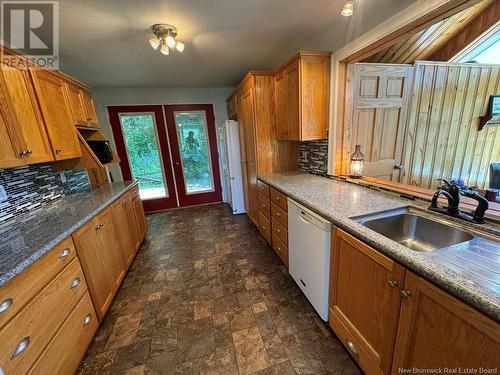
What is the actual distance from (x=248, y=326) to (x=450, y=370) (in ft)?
3.75

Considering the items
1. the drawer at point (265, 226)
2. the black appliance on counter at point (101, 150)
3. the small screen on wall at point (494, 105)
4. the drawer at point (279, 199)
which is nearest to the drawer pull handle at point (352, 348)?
the drawer at point (279, 199)

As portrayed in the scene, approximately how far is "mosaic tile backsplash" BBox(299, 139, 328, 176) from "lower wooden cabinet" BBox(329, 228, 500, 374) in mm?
1165

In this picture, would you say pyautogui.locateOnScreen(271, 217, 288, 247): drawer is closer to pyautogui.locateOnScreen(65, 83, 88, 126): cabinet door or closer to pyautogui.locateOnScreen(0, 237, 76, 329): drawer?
pyautogui.locateOnScreen(0, 237, 76, 329): drawer

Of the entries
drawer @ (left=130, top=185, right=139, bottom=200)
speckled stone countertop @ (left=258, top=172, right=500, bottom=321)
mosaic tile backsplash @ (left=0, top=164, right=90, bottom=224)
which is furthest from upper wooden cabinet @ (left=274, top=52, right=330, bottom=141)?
mosaic tile backsplash @ (left=0, top=164, right=90, bottom=224)

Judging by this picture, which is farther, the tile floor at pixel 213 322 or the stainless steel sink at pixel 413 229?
the tile floor at pixel 213 322

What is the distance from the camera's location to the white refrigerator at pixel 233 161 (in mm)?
3301

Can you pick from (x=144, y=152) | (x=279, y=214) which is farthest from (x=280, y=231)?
(x=144, y=152)

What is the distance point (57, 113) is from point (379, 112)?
3.11m

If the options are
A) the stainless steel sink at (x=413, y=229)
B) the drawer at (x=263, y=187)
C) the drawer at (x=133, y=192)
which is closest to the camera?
the stainless steel sink at (x=413, y=229)

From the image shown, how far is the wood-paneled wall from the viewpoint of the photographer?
6.93 ft

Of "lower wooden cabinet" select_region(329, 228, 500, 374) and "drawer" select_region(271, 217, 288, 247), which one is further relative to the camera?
"drawer" select_region(271, 217, 288, 247)

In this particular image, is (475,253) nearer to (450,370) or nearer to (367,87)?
(450,370)

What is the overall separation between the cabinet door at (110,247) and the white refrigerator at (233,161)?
1955 millimetres

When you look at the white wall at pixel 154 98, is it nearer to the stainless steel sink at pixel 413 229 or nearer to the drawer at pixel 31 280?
the drawer at pixel 31 280
